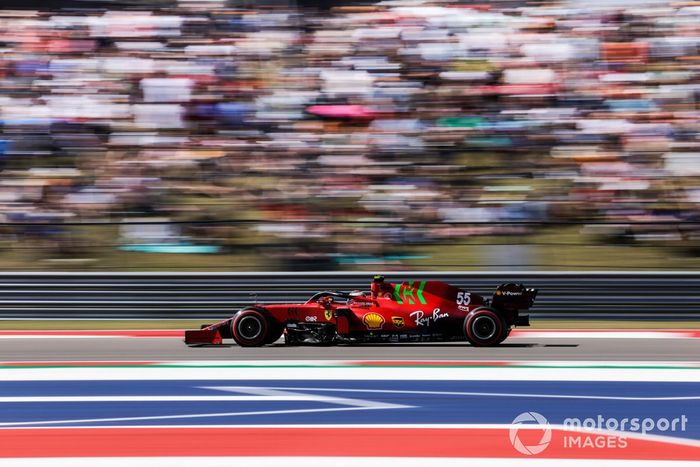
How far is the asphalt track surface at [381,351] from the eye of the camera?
8.87m

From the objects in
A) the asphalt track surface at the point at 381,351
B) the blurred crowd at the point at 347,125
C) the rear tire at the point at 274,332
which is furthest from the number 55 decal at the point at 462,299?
the blurred crowd at the point at 347,125

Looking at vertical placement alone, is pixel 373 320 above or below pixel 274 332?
above

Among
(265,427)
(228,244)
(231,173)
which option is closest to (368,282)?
(228,244)

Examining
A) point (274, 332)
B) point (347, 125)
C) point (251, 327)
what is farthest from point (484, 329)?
point (347, 125)

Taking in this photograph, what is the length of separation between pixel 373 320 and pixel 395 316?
0.71 ft

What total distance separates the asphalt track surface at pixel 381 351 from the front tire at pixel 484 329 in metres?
0.09

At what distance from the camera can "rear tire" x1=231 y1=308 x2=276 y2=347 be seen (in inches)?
366

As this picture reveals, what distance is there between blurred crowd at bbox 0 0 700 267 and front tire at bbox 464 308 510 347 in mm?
2542

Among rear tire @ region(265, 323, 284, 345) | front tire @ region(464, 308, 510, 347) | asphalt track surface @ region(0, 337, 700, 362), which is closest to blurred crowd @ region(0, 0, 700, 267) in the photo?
asphalt track surface @ region(0, 337, 700, 362)

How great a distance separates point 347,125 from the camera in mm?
13883

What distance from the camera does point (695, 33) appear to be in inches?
585

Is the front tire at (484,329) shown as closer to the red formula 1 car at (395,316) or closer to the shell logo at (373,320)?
the red formula 1 car at (395,316)

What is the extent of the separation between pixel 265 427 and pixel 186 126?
8621mm

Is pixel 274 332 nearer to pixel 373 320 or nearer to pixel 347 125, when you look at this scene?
pixel 373 320
